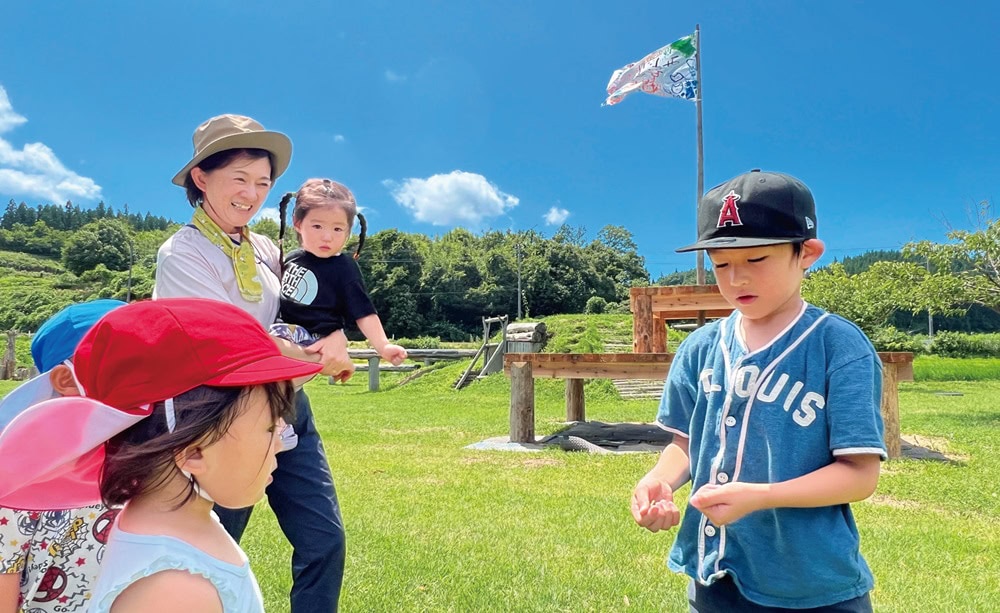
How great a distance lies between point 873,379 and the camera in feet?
4.94

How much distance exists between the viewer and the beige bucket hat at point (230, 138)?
2.18 metres

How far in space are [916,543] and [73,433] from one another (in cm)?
551

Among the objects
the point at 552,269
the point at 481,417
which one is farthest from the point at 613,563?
the point at 552,269

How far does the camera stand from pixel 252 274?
7.44 feet

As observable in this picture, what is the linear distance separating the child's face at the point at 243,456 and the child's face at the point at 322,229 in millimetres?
1327

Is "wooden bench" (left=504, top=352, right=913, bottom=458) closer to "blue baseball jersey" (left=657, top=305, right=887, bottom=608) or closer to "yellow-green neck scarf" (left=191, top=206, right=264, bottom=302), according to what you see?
"yellow-green neck scarf" (left=191, top=206, right=264, bottom=302)

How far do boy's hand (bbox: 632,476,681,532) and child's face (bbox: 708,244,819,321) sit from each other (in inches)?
19.2

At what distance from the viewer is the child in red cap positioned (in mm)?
1087

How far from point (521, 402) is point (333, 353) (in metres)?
7.80

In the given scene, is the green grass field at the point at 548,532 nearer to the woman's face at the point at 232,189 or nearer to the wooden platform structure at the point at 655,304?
the wooden platform structure at the point at 655,304

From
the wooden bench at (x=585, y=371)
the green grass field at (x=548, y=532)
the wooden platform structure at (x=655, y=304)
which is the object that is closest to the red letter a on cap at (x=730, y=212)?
the green grass field at (x=548, y=532)

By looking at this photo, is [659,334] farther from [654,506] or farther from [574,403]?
[654,506]

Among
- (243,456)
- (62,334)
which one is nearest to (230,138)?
(62,334)

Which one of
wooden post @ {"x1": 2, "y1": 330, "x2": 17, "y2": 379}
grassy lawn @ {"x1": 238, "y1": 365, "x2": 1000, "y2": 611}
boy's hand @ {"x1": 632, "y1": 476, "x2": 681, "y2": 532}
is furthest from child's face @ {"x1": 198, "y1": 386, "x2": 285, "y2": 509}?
wooden post @ {"x1": 2, "y1": 330, "x2": 17, "y2": 379}
